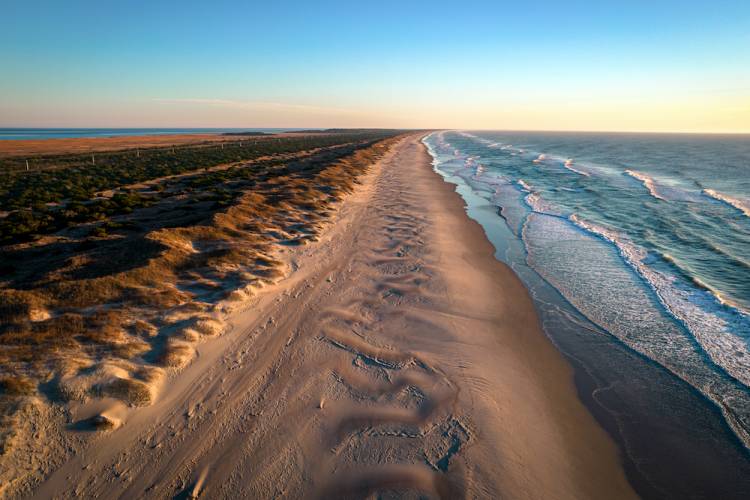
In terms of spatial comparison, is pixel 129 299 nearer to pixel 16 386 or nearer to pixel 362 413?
pixel 16 386

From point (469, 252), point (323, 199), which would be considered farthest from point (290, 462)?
point (323, 199)

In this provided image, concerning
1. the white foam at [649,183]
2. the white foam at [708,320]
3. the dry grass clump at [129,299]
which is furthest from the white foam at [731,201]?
the dry grass clump at [129,299]

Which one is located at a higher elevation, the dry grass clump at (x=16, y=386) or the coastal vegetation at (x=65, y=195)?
the coastal vegetation at (x=65, y=195)

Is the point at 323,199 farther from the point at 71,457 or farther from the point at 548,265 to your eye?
the point at 71,457

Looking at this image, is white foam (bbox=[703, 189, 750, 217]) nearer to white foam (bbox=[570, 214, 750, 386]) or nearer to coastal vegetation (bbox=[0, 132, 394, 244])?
white foam (bbox=[570, 214, 750, 386])

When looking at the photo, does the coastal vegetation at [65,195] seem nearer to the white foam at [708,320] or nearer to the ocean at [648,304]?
the ocean at [648,304]

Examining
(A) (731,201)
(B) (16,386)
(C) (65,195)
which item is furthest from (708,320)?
(C) (65,195)
